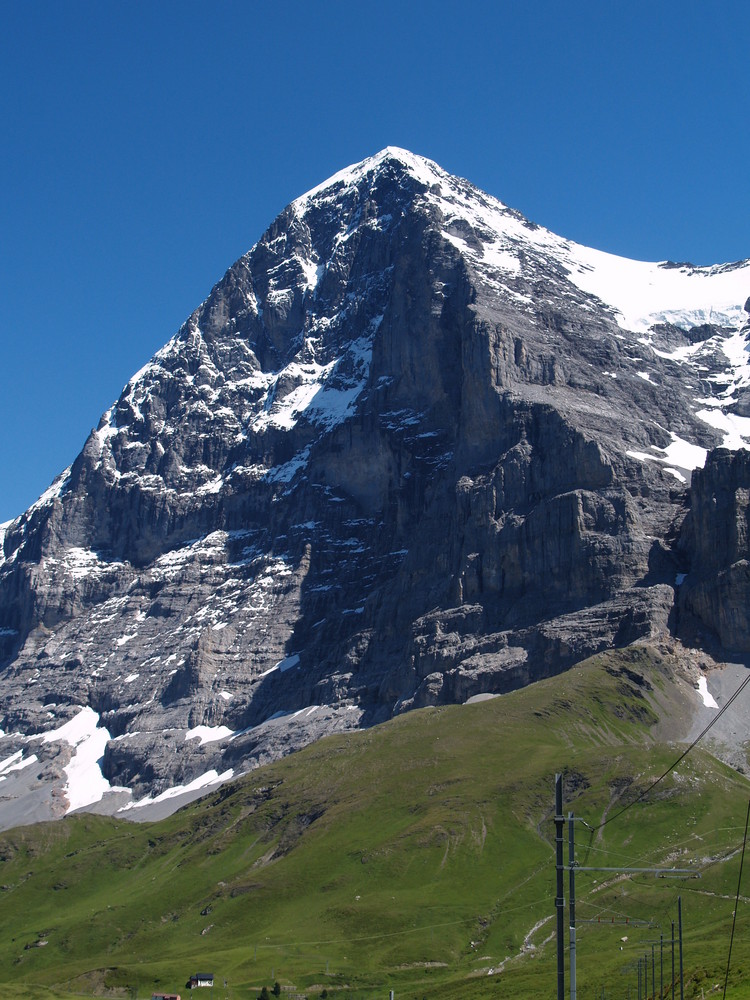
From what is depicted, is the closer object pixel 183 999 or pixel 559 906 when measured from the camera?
pixel 559 906

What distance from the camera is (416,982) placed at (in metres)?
173

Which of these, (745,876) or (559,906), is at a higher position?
(559,906)

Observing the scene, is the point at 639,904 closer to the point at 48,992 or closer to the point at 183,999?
the point at 183,999

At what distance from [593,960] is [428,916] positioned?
133 ft

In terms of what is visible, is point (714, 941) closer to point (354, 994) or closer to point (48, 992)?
point (354, 994)

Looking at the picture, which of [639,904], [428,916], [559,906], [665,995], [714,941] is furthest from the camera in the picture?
[428,916]

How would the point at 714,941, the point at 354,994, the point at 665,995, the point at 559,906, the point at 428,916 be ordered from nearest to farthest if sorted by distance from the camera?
the point at 559,906
the point at 665,995
the point at 714,941
the point at 354,994
the point at 428,916

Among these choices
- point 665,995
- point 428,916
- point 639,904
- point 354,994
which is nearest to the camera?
point 665,995

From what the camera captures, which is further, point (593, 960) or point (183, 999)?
point (183, 999)

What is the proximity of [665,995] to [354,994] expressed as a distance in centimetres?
6783

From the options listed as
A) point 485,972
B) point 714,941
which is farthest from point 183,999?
point 714,941

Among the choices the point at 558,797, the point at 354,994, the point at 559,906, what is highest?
the point at 558,797

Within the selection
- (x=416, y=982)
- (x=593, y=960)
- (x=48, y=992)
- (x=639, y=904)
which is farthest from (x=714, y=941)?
(x=48, y=992)

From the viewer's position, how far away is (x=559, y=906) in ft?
226
